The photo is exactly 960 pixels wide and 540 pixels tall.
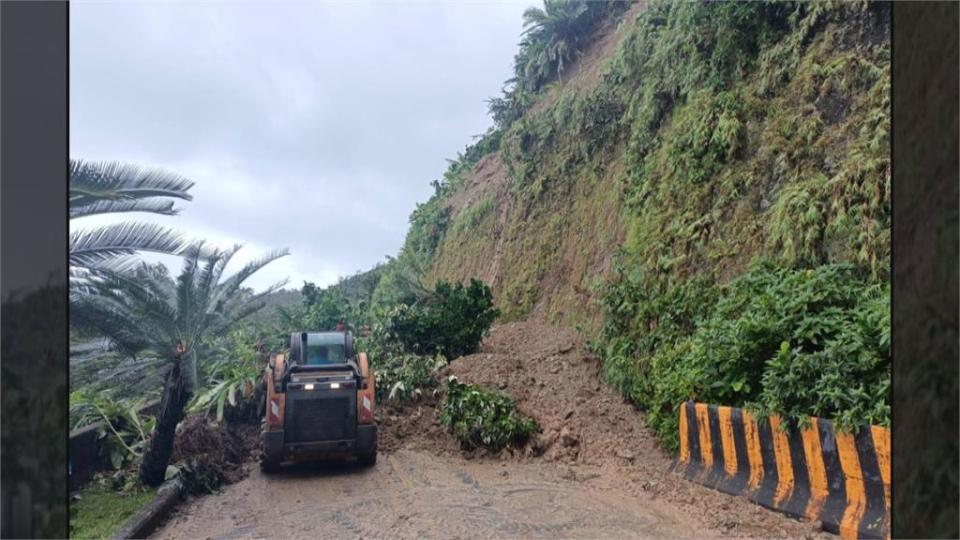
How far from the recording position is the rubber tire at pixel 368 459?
30.9ft

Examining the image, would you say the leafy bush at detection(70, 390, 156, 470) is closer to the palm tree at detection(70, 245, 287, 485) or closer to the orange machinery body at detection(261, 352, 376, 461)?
the palm tree at detection(70, 245, 287, 485)

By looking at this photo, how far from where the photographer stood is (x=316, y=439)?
29.9 feet

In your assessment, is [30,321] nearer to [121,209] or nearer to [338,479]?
[121,209]

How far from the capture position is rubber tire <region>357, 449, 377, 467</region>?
940 centimetres

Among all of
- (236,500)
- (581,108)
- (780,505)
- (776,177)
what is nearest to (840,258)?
(776,177)

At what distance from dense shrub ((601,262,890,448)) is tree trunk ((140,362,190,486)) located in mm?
6639

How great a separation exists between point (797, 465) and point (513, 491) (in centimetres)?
344

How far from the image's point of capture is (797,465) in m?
5.88

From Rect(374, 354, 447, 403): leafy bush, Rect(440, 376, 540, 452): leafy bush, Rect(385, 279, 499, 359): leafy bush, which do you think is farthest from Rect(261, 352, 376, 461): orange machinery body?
Rect(385, 279, 499, 359): leafy bush

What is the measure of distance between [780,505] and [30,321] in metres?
6.41

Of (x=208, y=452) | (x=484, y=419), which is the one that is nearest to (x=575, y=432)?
(x=484, y=419)

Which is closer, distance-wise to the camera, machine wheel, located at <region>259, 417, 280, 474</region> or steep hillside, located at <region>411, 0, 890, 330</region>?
steep hillside, located at <region>411, 0, 890, 330</region>

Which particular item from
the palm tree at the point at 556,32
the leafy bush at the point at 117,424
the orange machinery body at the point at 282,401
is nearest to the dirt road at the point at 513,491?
the orange machinery body at the point at 282,401

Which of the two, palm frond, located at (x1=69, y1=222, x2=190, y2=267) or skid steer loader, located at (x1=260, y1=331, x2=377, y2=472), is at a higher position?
palm frond, located at (x1=69, y1=222, x2=190, y2=267)
